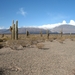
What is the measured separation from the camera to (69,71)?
7.86 metres

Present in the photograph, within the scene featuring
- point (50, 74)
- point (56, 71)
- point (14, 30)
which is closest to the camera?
point (50, 74)

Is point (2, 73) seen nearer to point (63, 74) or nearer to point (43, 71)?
point (43, 71)

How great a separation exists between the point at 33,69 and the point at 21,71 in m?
0.77

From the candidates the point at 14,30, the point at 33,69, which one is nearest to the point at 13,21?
the point at 14,30

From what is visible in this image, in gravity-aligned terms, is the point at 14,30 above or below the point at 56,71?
above

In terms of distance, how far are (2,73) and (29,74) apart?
1181 mm

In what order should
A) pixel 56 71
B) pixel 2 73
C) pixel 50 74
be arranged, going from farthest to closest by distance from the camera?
pixel 56 71, pixel 50 74, pixel 2 73

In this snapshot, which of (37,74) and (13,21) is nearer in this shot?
(37,74)

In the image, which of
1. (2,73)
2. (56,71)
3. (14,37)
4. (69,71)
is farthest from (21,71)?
(14,37)

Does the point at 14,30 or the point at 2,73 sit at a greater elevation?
the point at 14,30

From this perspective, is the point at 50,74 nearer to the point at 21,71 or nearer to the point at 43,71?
the point at 43,71

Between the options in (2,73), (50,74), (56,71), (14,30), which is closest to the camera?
(2,73)

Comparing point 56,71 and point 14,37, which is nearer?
point 56,71

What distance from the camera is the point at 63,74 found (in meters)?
7.34
